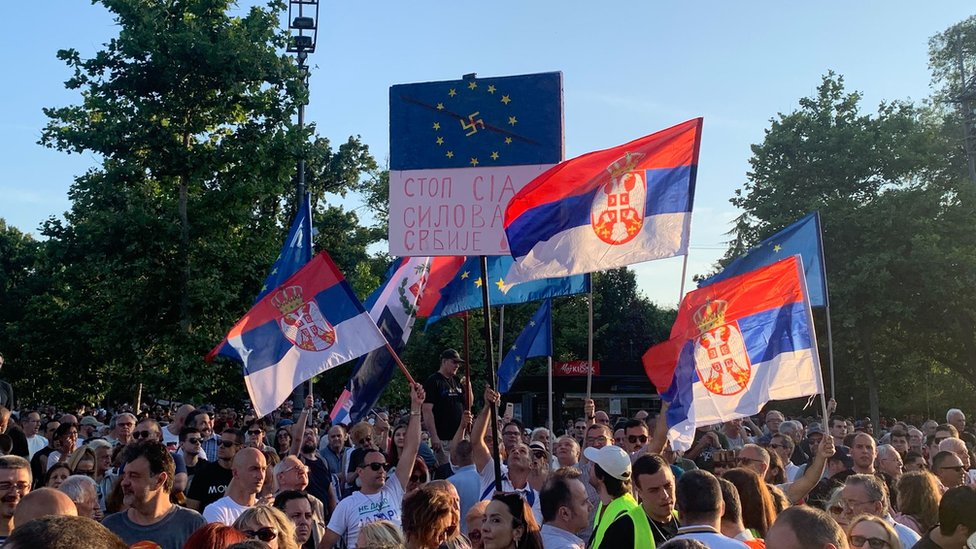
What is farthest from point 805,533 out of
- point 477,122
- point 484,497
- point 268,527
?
point 477,122

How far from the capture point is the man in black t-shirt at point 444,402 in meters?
10.3

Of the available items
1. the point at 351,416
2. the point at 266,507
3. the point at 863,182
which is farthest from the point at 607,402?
the point at 266,507

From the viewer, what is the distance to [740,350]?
830 cm

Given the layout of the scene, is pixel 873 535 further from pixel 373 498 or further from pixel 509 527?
pixel 373 498

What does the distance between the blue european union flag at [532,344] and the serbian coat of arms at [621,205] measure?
313cm

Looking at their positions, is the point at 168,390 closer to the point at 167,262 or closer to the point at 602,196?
the point at 167,262

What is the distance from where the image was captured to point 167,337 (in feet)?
81.4

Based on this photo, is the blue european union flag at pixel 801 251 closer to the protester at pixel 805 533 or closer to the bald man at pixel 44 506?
the protester at pixel 805 533

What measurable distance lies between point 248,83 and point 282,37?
190cm

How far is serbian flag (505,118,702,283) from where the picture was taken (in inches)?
331

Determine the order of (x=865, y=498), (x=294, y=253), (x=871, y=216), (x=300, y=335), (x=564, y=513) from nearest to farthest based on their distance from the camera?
(x=564, y=513)
(x=865, y=498)
(x=300, y=335)
(x=294, y=253)
(x=871, y=216)

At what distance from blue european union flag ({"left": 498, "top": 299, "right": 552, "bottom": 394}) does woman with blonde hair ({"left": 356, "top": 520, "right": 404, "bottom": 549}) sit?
626 centimetres

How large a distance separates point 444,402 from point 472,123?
3115 mm

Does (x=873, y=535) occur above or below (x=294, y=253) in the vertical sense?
below
